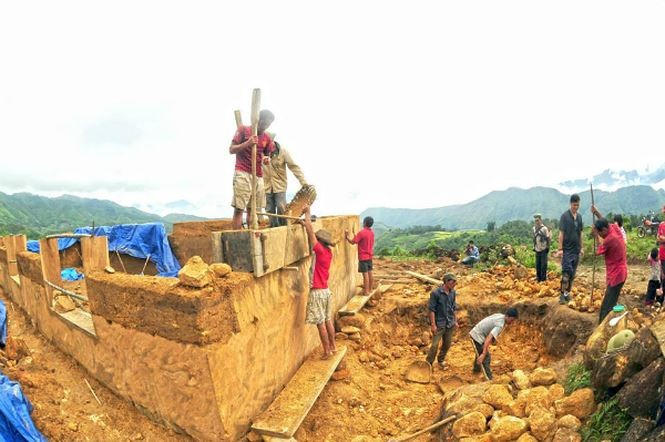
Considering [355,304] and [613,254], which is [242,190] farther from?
[613,254]

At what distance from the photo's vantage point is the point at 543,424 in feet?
12.8

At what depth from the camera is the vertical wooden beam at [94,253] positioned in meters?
5.52

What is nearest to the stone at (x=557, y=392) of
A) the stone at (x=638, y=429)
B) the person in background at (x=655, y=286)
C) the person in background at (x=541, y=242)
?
the stone at (x=638, y=429)

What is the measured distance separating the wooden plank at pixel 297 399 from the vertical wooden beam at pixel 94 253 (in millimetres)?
3124

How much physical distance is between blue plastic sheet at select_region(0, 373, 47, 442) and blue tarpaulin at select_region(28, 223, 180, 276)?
528cm

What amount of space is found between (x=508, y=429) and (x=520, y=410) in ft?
1.26

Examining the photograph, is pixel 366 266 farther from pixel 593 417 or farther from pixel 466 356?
pixel 593 417

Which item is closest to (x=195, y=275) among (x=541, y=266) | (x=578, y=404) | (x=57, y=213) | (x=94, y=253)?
(x=94, y=253)

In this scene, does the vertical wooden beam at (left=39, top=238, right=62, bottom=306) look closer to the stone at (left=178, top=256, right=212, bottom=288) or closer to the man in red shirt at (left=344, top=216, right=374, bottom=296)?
the stone at (left=178, top=256, right=212, bottom=288)

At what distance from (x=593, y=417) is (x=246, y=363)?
3460mm

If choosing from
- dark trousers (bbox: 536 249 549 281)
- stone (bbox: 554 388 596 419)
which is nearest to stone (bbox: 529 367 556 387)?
stone (bbox: 554 388 596 419)

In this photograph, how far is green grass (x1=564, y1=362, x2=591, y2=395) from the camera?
14.0 feet

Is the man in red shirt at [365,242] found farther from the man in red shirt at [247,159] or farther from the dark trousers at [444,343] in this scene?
the man in red shirt at [247,159]

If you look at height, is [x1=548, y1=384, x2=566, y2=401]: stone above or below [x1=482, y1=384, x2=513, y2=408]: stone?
above
